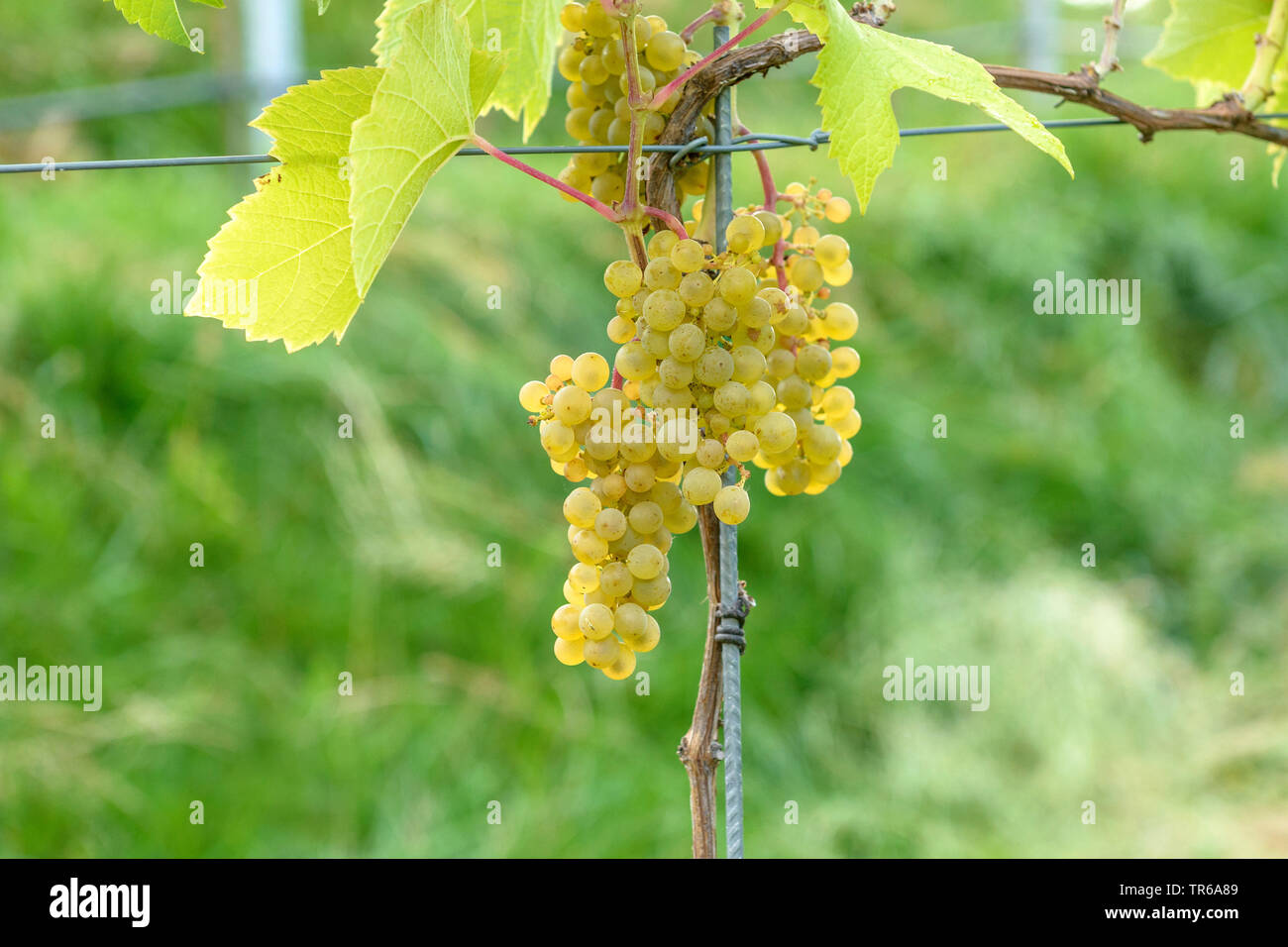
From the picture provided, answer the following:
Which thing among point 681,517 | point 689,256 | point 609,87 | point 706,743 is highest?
point 609,87

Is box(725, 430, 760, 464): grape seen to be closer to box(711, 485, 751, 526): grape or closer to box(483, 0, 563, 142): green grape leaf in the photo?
box(711, 485, 751, 526): grape

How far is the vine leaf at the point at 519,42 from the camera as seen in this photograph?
532 mm

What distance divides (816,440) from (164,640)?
4.33ft

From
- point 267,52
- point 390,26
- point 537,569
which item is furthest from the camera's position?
point 267,52

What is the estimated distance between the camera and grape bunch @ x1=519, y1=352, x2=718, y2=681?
1.57 ft

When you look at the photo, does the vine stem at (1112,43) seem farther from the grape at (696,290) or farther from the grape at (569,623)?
the grape at (569,623)

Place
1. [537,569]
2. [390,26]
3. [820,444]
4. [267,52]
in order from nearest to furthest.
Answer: [390,26] < [820,444] < [537,569] < [267,52]

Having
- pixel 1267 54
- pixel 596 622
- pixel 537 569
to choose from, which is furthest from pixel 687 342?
pixel 537 569

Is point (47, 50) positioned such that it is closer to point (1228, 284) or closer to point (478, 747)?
point (478, 747)

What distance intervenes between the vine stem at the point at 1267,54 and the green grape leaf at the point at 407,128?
0.48m

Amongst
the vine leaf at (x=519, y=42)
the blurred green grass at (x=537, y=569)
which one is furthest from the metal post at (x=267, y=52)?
the vine leaf at (x=519, y=42)

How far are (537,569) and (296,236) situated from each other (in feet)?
4.23

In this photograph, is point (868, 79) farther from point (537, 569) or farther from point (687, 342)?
point (537, 569)

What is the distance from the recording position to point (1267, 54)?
674mm
